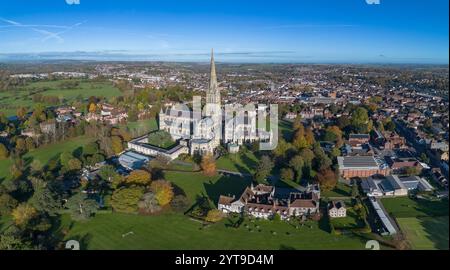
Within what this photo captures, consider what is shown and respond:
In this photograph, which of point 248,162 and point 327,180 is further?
point 248,162

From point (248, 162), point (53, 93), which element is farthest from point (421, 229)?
point (53, 93)

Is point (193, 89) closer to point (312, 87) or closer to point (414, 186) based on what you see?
point (312, 87)

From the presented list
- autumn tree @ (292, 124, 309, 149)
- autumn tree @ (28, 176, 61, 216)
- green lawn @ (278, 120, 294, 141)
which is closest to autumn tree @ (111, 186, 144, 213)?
autumn tree @ (28, 176, 61, 216)

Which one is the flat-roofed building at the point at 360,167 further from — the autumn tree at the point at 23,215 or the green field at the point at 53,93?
the green field at the point at 53,93

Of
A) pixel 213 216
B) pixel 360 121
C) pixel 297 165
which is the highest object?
pixel 360 121

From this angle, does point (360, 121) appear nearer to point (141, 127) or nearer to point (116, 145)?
point (141, 127)

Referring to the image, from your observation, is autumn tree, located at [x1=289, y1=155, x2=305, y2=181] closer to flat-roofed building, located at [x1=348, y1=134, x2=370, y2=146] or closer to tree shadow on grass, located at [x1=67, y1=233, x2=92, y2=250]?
flat-roofed building, located at [x1=348, y1=134, x2=370, y2=146]
